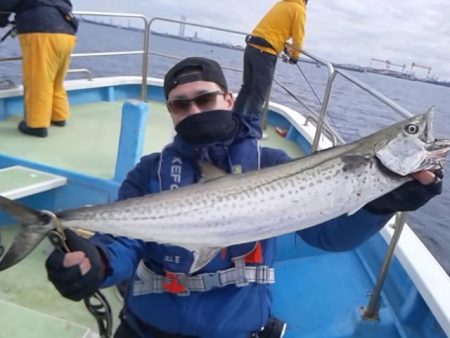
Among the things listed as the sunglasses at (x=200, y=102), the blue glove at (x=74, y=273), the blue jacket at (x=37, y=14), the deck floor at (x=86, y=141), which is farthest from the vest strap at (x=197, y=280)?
the blue jacket at (x=37, y=14)

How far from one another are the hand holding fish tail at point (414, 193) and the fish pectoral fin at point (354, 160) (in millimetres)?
188

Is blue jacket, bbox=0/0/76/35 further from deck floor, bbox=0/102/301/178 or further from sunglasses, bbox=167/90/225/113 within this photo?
sunglasses, bbox=167/90/225/113

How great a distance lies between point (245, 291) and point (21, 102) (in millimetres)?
4856

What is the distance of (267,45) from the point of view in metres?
5.84

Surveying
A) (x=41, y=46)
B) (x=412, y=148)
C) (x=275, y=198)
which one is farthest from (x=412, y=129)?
(x=41, y=46)

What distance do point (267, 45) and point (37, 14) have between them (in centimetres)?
271

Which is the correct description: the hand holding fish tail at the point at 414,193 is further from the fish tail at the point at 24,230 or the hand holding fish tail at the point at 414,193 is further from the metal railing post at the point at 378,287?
the fish tail at the point at 24,230

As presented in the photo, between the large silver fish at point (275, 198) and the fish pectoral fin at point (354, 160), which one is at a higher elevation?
the fish pectoral fin at point (354, 160)

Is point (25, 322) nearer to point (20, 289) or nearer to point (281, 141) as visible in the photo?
point (20, 289)

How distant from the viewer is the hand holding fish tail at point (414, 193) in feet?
6.00

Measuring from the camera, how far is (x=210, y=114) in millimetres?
2148

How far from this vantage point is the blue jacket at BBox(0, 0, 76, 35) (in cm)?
461


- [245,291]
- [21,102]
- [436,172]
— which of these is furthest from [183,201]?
[21,102]

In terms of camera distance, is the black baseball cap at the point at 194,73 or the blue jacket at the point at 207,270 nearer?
the blue jacket at the point at 207,270
